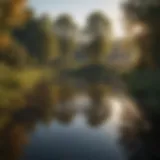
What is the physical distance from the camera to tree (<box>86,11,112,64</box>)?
132 cm

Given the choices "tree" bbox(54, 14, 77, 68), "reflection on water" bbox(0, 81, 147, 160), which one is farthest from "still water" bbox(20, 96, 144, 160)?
"tree" bbox(54, 14, 77, 68)

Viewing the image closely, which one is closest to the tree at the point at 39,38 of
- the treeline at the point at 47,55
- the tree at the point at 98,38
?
the treeline at the point at 47,55

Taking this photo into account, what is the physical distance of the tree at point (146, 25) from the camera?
1327 millimetres

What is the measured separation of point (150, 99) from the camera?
131cm

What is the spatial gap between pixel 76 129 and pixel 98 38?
316mm

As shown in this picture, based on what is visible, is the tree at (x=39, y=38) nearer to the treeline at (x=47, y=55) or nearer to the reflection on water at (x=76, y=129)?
the treeline at (x=47, y=55)

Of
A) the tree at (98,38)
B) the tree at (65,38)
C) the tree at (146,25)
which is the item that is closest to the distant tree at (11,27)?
the tree at (65,38)

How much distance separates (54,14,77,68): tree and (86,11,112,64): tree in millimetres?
54

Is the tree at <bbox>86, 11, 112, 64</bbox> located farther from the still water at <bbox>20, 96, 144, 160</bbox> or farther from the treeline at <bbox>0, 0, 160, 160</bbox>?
the still water at <bbox>20, 96, 144, 160</bbox>

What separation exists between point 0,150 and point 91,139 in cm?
30

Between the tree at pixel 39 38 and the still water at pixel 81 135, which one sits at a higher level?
the tree at pixel 39 38

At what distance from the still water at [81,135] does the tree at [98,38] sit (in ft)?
0.49

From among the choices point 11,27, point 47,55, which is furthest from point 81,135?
point 11,27

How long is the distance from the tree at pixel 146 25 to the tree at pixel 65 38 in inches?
7.7
